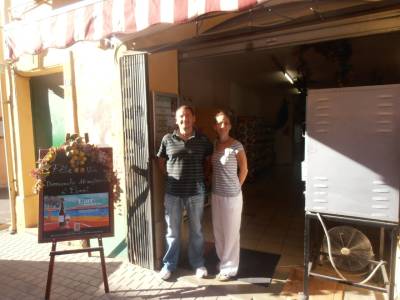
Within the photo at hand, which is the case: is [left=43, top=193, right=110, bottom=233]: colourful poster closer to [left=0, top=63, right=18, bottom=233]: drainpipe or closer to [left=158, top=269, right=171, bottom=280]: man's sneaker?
[left=158, top=269, right=171, bottom=280]: man's sneaker

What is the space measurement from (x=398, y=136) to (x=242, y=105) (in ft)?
23.8

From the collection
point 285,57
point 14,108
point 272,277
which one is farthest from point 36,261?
point 285,57

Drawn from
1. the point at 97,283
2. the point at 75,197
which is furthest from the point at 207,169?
the point at 97,283

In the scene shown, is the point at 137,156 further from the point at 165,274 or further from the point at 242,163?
Result: the point at 165,274

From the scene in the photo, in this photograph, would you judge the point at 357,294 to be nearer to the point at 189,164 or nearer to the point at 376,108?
the point at 376,108

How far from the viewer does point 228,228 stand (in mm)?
3189

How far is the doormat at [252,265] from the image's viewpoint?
336cm

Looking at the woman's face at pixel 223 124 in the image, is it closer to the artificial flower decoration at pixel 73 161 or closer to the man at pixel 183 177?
the man at pixel 183 177

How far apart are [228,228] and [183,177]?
716 mm

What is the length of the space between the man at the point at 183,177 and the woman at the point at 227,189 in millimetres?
158

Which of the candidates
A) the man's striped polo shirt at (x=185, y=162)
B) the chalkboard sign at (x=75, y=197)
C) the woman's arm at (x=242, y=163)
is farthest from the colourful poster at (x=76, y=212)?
the woman's arm at (x=242, y=163)

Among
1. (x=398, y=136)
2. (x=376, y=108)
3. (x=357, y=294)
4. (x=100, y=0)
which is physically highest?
(x=100, y=0)

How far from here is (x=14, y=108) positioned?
5.03m

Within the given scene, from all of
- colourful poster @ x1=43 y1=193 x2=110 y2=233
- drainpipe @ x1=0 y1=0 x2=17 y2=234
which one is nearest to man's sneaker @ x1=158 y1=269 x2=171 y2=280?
colourful poster @ x1=43 y1=193 x2=110 y2=233
